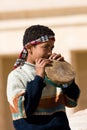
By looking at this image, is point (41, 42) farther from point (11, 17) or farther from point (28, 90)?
point (11, 17)

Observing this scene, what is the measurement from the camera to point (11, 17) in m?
7.62

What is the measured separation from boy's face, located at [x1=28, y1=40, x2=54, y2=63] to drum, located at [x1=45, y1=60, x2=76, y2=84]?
0.06m

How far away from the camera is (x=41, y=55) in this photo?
3.04 meters

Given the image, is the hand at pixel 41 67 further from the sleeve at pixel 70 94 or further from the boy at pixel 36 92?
the sleeve at pixel 70 94

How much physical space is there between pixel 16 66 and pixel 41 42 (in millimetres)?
211

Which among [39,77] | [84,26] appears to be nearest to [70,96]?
[39,77]

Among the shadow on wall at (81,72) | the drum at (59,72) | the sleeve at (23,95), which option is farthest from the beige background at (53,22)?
the sleeve at (23,95)

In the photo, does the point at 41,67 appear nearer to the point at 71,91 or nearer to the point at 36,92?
the point at 36,92

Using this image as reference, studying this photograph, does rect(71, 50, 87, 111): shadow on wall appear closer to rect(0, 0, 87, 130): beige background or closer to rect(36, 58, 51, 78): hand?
rect(0, 0, 87, 130): beige background

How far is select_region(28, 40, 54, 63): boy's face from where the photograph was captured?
3.04 meters

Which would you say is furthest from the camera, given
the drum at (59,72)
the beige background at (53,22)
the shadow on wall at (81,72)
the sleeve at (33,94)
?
the shadow on wall at (81,72)

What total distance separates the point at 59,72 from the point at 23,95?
0.30 m

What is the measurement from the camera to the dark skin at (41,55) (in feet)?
9.67

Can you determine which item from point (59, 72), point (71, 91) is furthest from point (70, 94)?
point (59, 72)
